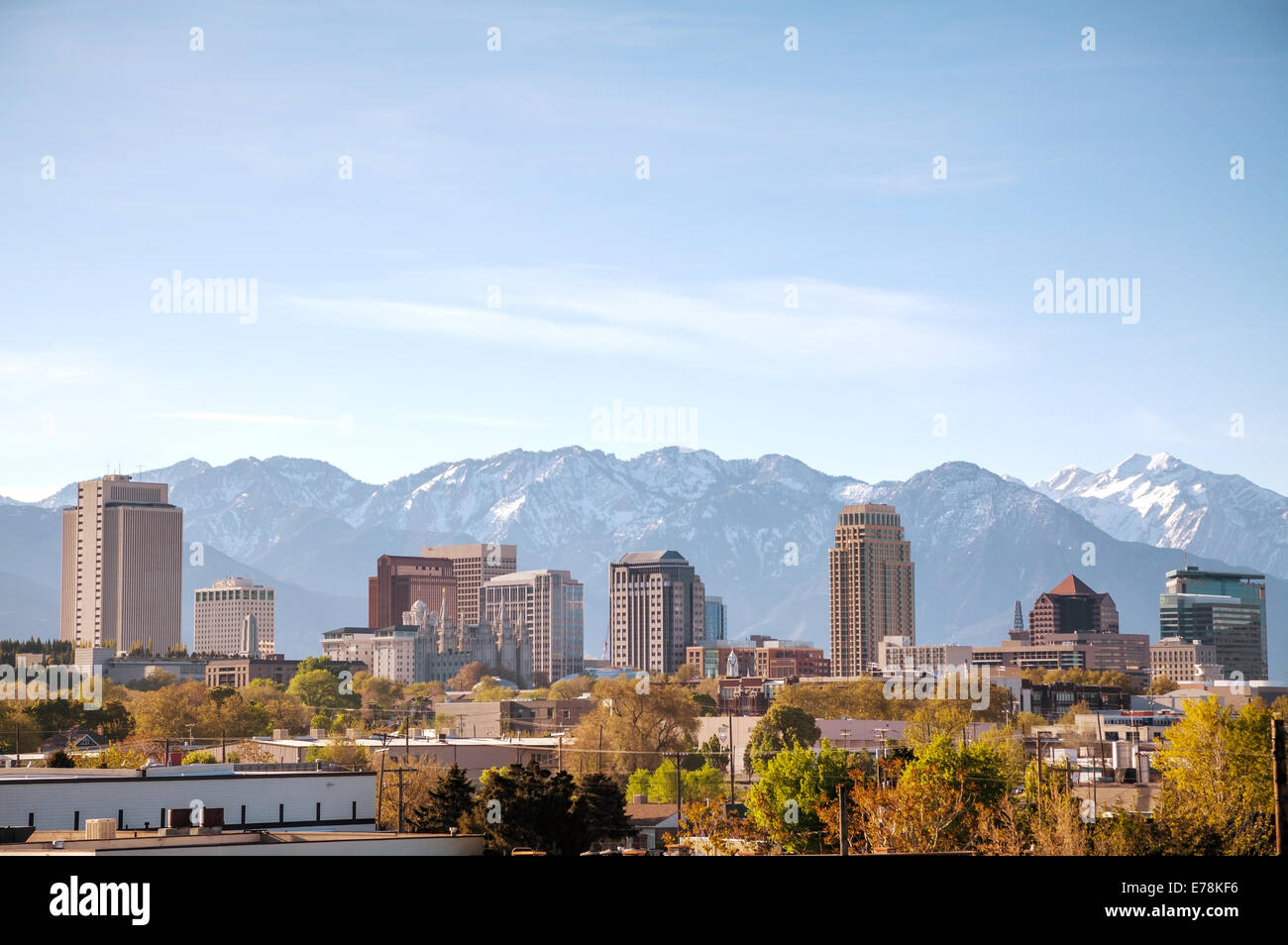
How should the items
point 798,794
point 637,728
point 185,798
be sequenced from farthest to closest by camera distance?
point 637,728 < point 798,794 < point 185,798

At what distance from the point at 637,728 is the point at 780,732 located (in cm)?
1970

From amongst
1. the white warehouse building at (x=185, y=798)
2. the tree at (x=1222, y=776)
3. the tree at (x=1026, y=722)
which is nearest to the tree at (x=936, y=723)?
the tree at (x=1026, y=722)

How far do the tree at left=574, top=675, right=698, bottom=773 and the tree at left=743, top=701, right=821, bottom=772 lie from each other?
6.43m

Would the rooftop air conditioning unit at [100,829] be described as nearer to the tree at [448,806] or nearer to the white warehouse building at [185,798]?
the white warehouse building at [185,798]

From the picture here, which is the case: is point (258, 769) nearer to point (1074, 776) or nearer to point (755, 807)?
point (755, 807)

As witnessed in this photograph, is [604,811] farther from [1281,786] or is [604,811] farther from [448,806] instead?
[1281,786]

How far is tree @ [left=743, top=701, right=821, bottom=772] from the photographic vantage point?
14400cm

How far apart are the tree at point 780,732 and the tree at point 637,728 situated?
21.1 ft

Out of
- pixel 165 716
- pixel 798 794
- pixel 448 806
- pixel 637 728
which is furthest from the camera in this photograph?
pixel 165 716

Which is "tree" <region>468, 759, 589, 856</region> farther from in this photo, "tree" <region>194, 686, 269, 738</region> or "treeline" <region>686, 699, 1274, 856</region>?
"tree" <region>194, 686, 269, 738</region>

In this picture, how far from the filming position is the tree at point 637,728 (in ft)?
431

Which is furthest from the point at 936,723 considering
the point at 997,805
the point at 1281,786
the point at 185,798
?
the point at 1281,786

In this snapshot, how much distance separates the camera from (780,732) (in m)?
152
